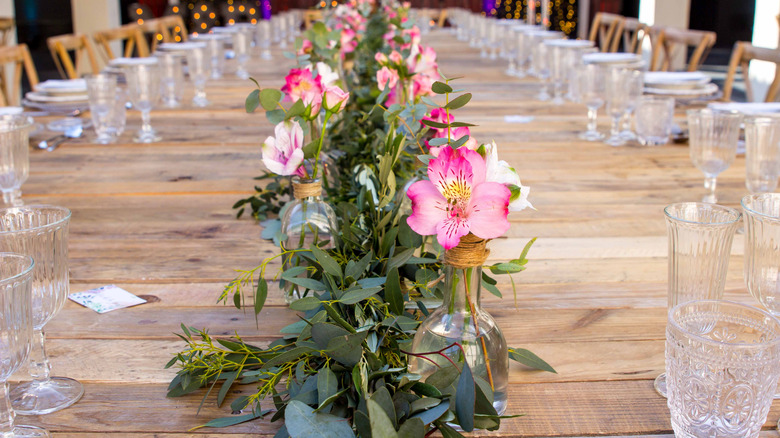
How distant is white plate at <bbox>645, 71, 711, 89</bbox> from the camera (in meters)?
2.63

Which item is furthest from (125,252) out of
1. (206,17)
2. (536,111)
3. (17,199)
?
(206,17)

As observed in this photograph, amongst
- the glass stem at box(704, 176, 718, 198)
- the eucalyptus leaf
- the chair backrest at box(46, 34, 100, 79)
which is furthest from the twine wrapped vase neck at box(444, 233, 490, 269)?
the chair backrest at box(46, 34, 100, 79)

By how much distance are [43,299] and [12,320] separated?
0.56 feet

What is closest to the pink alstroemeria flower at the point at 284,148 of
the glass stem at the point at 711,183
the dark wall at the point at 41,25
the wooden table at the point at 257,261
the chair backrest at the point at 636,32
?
the wooden table at the point at 257,261

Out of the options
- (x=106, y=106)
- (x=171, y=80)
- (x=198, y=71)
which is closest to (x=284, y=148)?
(x=106, y=106)

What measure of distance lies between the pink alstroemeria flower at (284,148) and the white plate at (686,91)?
6.34 ft

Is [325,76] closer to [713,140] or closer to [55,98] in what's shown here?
[713,140]

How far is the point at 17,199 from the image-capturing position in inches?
61.7

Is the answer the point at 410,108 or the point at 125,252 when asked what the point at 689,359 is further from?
the point at 125,252

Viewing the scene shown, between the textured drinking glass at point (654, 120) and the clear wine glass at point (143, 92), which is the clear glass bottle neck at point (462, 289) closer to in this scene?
the textured drinking glass at point (654, 120)

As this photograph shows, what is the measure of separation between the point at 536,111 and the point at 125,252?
1691 mm

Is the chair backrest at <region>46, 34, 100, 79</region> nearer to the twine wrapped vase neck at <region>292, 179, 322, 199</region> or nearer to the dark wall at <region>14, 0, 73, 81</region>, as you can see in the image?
the twine wrapped vase neck at <region>292, 179, 322, 199</region>

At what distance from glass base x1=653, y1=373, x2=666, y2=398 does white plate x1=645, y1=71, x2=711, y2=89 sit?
2.03 meters

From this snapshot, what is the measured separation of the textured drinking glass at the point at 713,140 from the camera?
4.92ft
